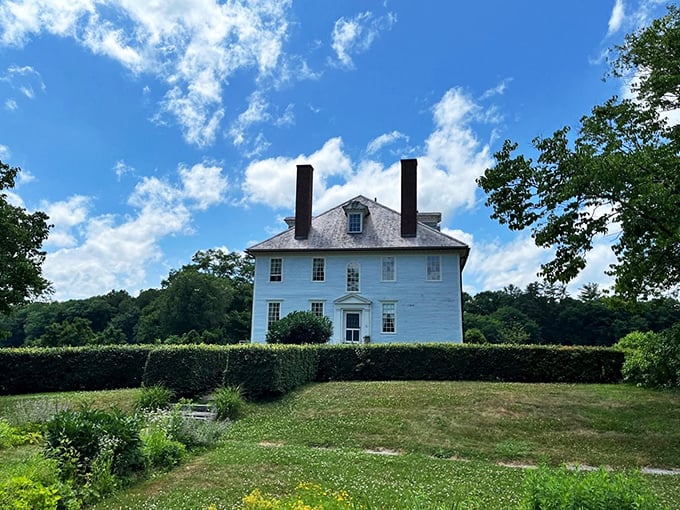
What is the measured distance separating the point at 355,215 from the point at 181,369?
59.2 feet

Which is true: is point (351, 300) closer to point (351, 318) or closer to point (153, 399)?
point (351, 318)

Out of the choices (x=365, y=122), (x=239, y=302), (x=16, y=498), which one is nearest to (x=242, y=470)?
(x=16, y=498)

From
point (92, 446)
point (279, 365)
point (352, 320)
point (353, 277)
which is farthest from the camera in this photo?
point (353, 277)

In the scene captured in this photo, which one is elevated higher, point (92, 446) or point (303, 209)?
point (303, 209)

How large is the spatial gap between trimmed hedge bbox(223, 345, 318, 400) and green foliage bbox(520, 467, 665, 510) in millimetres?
10718

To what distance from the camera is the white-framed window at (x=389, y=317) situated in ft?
91.0

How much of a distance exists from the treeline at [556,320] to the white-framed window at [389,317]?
65.3 feet

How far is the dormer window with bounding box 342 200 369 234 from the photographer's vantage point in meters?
30.0

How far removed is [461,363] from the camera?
1731 centimetres

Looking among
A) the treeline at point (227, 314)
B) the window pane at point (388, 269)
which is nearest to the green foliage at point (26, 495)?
the window pane at point (388, 269)

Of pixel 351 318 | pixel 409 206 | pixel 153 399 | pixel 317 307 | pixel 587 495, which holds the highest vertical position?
pixel 409 206

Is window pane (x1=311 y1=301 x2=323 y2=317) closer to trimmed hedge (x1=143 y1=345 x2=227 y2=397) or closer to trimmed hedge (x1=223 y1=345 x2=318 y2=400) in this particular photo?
trimmed hedge (x1=223 y1=345 x2=318 y2=400)

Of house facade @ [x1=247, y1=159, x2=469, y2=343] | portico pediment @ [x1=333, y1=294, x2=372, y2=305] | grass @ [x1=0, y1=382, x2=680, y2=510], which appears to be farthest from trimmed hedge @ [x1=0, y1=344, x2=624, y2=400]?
portico pediment @ [x1=333, y1=294, x2=372, y2=305]

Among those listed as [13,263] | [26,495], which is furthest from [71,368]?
[26,495]
